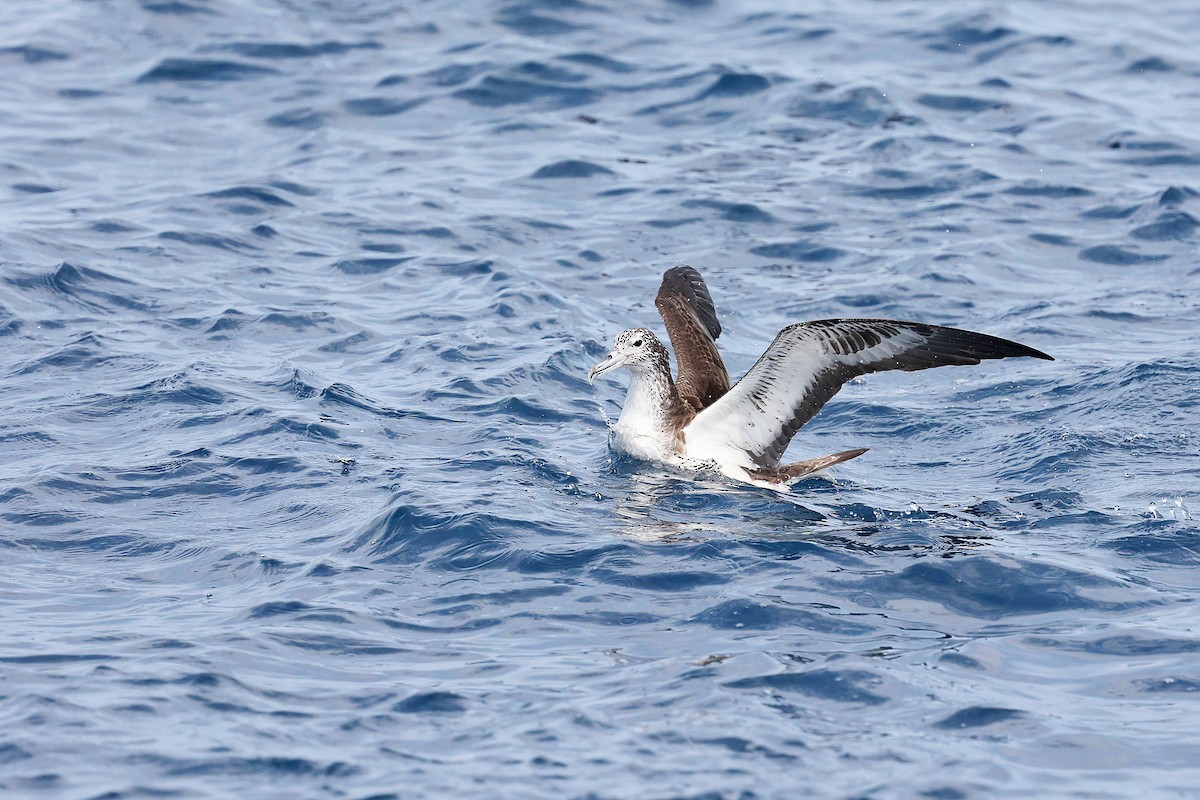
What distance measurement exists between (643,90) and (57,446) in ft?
33.3

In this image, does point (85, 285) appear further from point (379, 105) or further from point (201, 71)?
point (201, 71)

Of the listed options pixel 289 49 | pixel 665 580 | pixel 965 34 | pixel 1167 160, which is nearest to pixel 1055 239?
pixel 1167 160

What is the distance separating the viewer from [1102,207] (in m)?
15.4

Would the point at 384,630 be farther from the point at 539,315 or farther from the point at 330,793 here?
the point at 539,315

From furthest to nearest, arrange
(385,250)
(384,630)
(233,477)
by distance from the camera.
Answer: (385,250) < (233,477) < (384,630)

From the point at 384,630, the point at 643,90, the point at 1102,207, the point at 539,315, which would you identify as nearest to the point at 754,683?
the point at 384,630

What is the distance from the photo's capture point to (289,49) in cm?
1898

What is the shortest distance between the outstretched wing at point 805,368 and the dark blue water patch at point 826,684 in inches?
101

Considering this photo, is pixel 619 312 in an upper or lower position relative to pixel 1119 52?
lower

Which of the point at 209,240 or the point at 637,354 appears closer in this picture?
the point at 637,354

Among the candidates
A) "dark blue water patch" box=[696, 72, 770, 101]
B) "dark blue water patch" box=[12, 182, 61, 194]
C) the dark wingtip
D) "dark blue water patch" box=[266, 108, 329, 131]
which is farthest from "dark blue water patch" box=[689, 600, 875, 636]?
"dark blue water patch" box=[696, 72, 770, 101]

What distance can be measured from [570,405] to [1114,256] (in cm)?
605

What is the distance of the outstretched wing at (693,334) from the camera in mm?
10609

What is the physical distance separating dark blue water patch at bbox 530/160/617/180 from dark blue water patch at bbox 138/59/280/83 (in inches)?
171
